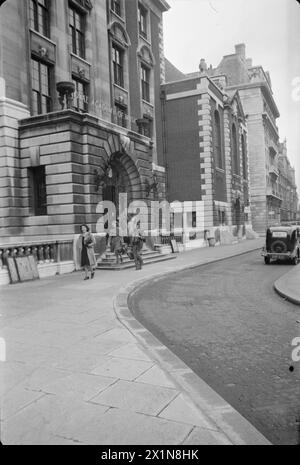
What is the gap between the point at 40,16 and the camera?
58.6ft

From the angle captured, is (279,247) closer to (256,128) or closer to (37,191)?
(37,191)

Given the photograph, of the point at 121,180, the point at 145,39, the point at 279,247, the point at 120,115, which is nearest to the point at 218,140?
the point at 145,39

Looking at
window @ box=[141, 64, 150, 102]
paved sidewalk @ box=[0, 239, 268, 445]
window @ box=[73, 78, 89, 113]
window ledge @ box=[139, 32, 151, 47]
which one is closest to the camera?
paved sidewalk @ box=[0, 239, 268, 445]

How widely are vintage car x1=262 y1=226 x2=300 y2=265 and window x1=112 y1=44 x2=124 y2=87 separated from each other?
46.8ft

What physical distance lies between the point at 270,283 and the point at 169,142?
22.1 m

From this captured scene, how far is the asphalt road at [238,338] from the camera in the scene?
3684 millimetres

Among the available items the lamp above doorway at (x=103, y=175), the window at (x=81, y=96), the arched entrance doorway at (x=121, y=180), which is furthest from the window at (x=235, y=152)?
the lamp above doorway at (x=103, y=175)

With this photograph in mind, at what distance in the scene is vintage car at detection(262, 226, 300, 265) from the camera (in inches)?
660

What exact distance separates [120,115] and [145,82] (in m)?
6.07

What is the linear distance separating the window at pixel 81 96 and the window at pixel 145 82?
27.1ft

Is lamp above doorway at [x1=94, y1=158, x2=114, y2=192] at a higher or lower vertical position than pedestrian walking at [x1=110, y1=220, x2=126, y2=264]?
higher

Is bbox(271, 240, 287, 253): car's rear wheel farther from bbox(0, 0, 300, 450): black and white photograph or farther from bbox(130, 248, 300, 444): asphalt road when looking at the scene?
bbox(130, 248, 300, 444): asphalt road

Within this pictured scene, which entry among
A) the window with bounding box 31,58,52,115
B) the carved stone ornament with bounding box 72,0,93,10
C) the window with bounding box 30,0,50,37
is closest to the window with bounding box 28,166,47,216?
the window with bounding box 31,58,52,115

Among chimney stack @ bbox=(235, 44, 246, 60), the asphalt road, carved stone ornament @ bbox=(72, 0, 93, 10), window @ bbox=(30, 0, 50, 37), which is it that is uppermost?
carved stone ornament @ bbox=(72, 0, 93, 10)
